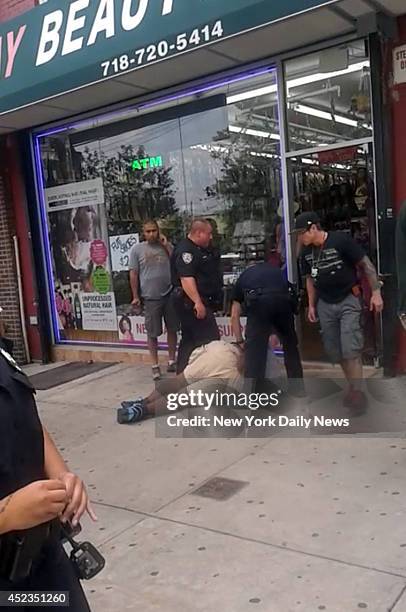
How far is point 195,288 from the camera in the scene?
19.0 feet

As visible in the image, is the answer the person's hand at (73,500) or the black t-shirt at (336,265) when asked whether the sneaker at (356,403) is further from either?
the person's hand at (73,500)

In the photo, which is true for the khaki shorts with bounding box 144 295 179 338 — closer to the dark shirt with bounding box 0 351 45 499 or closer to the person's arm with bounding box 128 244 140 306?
the person's arm with bounding box 128 244 140 306

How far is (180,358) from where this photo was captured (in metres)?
5.97

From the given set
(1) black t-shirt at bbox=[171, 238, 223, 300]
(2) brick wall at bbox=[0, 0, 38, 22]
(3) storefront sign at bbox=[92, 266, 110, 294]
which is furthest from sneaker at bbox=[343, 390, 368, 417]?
(2) brick wall at bbox=[0, 0, 38, 22]

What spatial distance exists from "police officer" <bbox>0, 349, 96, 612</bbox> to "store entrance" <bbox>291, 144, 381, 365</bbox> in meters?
4.58

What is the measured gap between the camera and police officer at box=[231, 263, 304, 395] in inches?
211

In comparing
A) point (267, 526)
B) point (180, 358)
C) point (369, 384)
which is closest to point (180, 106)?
point (180, 358)

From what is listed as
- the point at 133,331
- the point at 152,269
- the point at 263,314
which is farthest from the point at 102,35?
the point at 133,331

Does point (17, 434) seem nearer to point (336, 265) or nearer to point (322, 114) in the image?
point (336, 265)

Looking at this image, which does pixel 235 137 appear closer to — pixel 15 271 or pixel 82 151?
pixel 82 151

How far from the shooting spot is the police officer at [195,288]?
→ 229 inches

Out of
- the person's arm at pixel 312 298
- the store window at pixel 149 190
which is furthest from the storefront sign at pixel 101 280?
the person's arm at pixel 312 298

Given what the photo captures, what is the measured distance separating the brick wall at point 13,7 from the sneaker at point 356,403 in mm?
6466

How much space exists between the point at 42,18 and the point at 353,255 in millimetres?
4575
